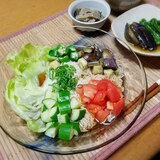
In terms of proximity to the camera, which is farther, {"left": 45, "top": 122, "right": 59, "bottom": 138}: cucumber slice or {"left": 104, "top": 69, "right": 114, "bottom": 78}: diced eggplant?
{"left": 104, "top": 69, "right": 114, "bottom": 78}: diced eggplant

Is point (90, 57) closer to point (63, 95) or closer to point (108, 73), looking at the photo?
point (108, 73)

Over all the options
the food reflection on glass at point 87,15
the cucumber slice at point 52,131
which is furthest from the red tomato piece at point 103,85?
the food reflection on glass at point 87,15

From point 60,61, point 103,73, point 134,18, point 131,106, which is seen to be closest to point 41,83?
point 60,61

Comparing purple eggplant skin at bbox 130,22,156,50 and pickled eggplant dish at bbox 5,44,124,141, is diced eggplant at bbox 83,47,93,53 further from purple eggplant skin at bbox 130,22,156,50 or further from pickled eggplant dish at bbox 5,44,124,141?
purple eggplant skin at bbox 130,22,156,50

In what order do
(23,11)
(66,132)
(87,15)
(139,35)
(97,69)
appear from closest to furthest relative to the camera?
(66,132)
(97,69)
(139,35)
(87,15)
(23,11)

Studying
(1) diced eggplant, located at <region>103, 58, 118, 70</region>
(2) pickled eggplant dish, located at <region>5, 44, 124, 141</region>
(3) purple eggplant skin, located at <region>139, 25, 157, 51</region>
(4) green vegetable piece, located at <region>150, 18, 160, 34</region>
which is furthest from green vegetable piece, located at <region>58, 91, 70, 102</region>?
(4) green vegetable piece, located at <region>150, 18, 160, 34</region>

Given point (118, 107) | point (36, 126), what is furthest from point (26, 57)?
point (118, 107)
